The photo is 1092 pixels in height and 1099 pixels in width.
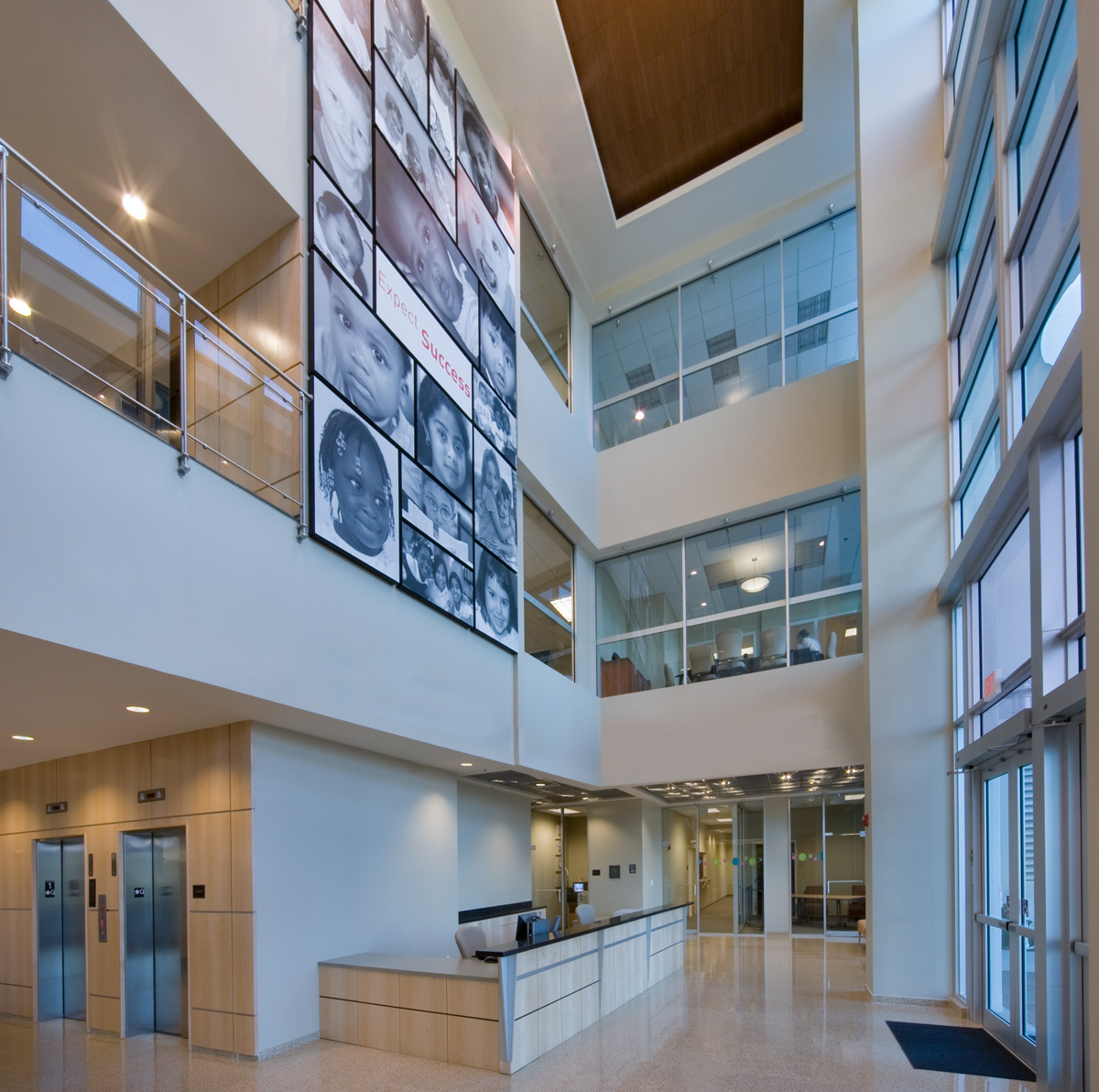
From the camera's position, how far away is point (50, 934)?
375 inches

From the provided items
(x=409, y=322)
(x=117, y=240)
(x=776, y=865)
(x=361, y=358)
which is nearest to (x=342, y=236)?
(x=361, y=358)

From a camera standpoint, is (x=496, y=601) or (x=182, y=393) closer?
(x=182, y=393)

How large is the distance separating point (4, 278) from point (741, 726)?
11.3 m

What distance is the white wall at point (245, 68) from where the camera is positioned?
6.39 metres

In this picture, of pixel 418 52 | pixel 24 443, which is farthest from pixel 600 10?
pixel 24 443

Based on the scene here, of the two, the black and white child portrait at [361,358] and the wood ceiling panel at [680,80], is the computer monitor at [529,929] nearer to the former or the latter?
the black and white child portrait at [361,358]

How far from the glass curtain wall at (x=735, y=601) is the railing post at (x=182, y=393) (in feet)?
32.3

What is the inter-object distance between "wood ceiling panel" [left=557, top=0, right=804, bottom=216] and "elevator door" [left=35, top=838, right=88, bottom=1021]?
1287 cm

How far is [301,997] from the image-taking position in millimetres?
8094

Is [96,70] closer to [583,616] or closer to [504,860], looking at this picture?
[583,616]

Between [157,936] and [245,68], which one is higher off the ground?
[245,68]

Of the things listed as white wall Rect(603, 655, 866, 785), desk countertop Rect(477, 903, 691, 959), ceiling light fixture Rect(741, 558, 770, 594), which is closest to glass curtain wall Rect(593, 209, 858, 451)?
ceiling light fixture Rect(741, 558, 770, 594)

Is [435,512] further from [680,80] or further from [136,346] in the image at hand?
[680,80]

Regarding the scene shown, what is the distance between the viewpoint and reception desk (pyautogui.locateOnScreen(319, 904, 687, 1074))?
7.29 metres
